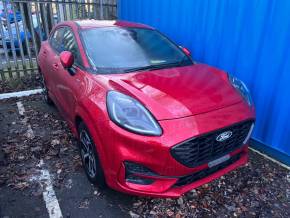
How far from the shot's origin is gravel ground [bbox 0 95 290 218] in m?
2.71

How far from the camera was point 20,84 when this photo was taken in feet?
19.8

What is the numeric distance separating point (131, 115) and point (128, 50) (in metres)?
1.28

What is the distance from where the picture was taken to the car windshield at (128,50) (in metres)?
3.08

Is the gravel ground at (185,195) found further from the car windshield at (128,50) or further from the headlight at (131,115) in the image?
the car windshield at (128,50)

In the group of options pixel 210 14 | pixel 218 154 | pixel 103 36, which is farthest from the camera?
pixel 210 14

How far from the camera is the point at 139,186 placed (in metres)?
2.31

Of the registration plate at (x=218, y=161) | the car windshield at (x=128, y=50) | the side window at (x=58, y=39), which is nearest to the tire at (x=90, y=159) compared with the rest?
the car windshield at (x=128, y=50)

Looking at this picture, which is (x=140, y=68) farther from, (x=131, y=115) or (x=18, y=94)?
(x=18, y=94)

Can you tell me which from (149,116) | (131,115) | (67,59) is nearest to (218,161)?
(149,116)

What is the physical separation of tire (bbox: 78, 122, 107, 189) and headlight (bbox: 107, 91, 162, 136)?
44 cm

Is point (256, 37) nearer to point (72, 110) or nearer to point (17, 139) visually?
point (72, 110)

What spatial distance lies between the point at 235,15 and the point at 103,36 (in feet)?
6.13

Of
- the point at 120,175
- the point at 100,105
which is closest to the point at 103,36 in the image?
the point at 100,105

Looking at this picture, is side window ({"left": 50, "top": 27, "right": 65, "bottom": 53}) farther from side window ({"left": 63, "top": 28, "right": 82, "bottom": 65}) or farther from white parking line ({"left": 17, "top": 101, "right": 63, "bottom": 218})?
white parking line ({"left": 17, "top": 101, "right": 63, "bottom": 218})
